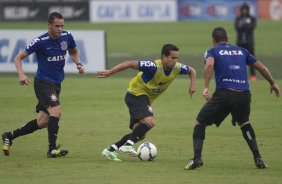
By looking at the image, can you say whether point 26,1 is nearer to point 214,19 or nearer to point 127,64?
point 214,19

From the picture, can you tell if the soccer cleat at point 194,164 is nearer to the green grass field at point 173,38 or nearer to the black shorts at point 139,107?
the black shorts at point 139,107

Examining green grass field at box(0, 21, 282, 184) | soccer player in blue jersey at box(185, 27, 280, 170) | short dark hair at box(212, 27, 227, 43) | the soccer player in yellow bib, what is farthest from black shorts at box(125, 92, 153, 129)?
short dark hair at box(212, 27, 227, 43)

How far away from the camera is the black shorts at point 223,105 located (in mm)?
12992

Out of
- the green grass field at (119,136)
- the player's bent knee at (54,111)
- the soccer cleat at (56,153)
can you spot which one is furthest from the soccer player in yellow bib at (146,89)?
the player's bent knee at (54,111)

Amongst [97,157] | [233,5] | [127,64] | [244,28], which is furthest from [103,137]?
[233,5]

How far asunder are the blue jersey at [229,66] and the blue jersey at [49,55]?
3017mm

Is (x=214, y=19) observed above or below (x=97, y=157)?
below

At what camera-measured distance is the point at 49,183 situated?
11.8 meters

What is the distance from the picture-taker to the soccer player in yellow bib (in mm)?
13656

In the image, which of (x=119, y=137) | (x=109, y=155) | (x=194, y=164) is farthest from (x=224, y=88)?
(x=119, y=137)

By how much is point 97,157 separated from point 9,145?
157 centimetres

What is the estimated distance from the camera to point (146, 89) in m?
14.1

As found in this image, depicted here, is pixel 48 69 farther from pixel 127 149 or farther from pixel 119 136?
pixel 119 136

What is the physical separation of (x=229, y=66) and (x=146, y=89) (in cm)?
172
